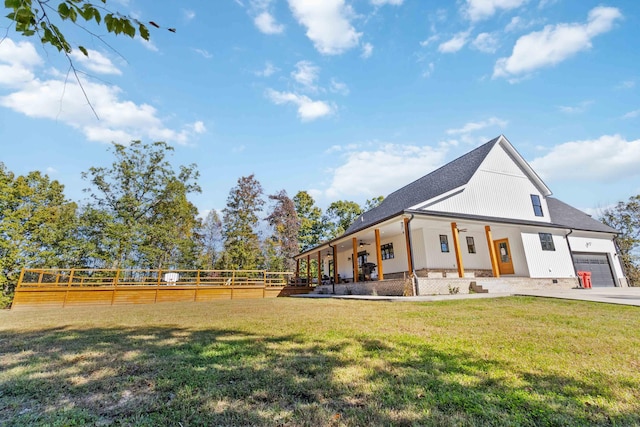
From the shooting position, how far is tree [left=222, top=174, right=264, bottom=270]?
26.4 metres

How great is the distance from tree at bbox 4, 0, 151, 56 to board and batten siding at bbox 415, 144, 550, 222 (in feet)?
46.4

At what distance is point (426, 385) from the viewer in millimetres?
2268

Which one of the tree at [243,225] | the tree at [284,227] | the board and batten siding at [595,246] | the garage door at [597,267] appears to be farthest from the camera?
the tree at [284,227]

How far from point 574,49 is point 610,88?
2510 millimetres

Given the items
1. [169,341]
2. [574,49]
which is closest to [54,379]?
[169,341]

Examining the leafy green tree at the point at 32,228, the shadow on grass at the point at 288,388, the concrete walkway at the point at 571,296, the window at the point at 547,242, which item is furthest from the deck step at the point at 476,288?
the leafy green tree at the point at 32,228

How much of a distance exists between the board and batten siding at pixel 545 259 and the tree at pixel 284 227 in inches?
784

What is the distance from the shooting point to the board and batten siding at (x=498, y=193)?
1477cm

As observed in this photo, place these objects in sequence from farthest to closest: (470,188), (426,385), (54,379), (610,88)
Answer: (470,188) → (610,88) → (54,379) → (426,385)

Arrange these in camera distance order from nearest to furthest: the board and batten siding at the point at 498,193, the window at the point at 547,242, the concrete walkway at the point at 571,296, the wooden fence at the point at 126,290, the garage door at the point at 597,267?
the concrete walkway at the point at 571,296
the wooden fence at the point at 126,290
the board and batten siding at the point at 498,193
the window at the point at 547,242
the garage door at the point at 597,267

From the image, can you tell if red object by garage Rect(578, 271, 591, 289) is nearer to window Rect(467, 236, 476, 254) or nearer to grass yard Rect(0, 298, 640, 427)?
window Rect(467, 236, 476, 254)

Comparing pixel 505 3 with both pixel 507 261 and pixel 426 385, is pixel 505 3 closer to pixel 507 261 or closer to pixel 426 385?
pixel 426 385

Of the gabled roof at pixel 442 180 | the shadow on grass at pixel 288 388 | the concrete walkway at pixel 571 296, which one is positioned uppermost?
the gabled roof at pixel 442 180

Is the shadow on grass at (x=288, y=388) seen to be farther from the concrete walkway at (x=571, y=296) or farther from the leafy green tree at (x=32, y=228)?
the leafy green tree at (x=32, y=228)
